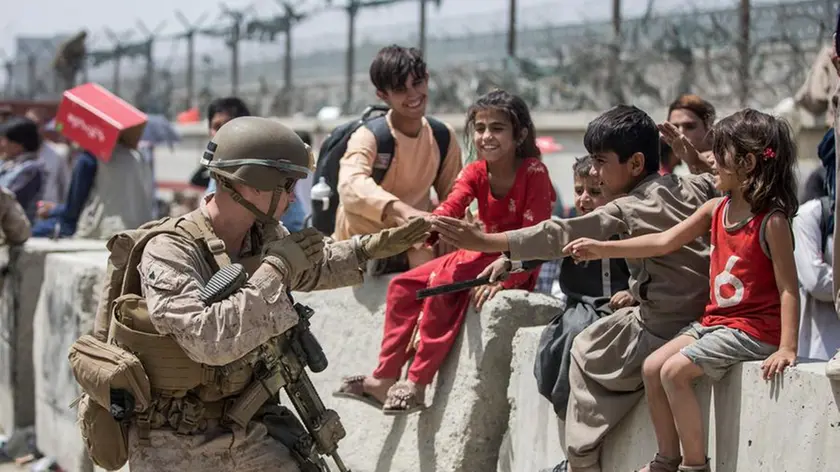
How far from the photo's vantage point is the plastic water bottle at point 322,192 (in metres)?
5.89

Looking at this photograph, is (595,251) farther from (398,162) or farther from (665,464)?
(398,162)

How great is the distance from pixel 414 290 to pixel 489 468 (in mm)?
762

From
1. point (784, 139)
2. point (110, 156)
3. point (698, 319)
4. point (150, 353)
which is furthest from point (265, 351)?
point (110, 156)

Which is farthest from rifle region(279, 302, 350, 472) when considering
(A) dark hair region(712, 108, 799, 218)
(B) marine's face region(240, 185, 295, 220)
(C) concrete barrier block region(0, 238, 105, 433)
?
(C) concrete barrier block region(0, 238, 105, 433)

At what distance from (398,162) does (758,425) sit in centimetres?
250

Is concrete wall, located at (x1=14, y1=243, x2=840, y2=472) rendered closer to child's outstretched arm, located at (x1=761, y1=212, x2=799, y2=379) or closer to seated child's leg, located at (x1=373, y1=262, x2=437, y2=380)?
child's outstretched arm, located at (x1=761, y1=212, x2=799, y2=379)

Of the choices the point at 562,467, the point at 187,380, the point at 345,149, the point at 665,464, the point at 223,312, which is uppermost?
the point at 345,149

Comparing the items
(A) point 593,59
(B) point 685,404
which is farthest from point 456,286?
(A) point 593,59

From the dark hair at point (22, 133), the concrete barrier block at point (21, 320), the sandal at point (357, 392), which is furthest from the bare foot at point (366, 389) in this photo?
the dark hair at point (22, 133)

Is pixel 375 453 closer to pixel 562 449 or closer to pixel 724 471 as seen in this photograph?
pixel 562 449

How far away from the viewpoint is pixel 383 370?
4.97 metres

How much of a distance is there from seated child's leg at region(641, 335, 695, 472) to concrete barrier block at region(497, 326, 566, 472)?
2.09ft

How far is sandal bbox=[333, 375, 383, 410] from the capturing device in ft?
16.4

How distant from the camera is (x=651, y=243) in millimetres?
3783
